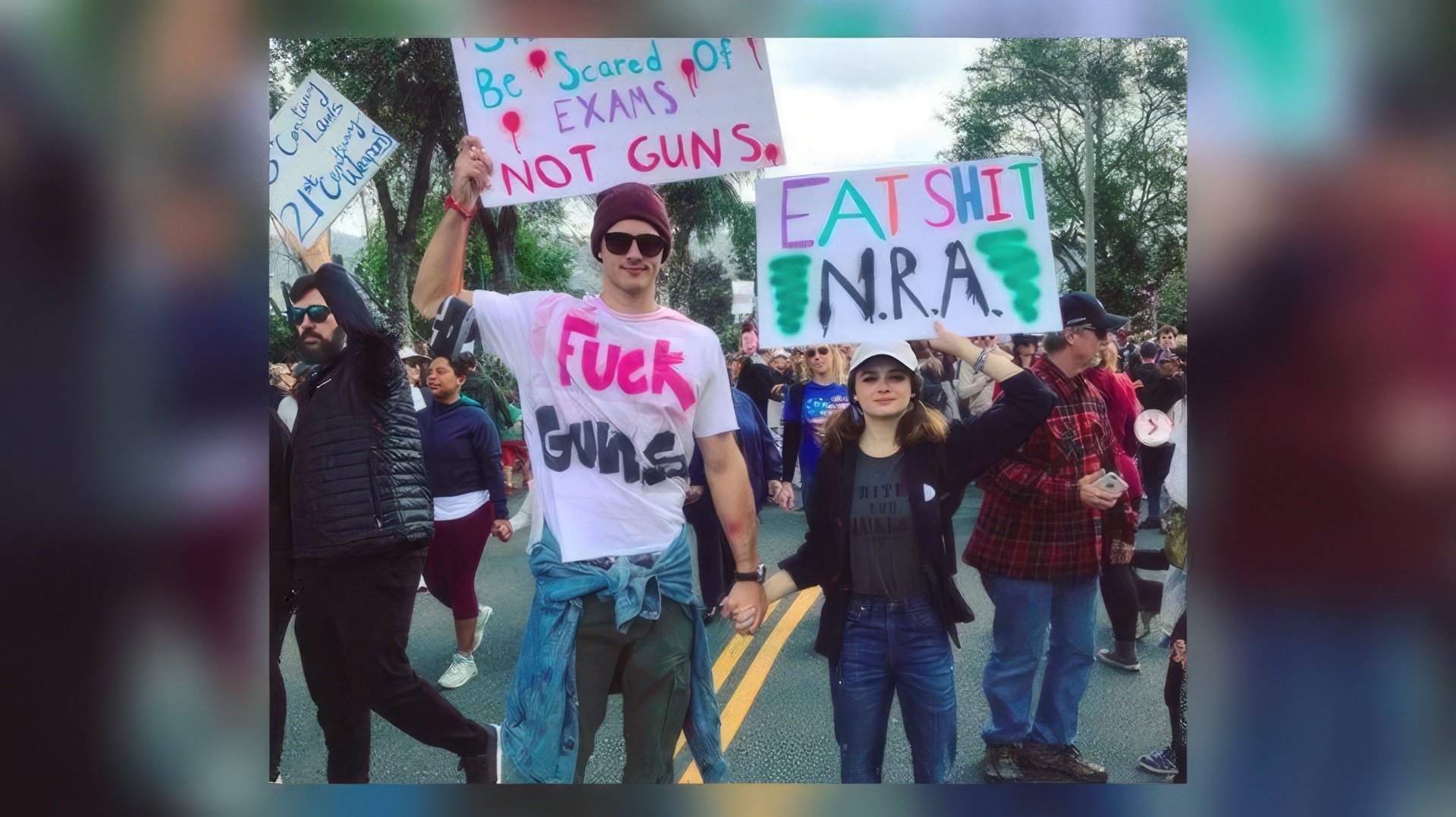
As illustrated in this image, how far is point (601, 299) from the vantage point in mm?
3078

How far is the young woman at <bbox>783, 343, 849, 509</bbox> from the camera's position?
313 cm

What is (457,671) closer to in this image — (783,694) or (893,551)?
(783,694)

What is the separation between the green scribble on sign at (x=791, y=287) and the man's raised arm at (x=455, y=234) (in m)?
0.91

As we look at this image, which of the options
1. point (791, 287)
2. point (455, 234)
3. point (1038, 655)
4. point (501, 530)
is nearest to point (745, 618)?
point (501, 530)

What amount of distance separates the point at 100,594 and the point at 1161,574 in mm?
3547

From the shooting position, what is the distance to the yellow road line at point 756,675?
3.08 meters

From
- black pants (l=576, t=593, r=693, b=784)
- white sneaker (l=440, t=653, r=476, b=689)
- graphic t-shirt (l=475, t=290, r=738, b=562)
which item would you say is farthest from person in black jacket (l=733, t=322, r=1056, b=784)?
white sneaker (l=440, t=653, r=476, b=689)

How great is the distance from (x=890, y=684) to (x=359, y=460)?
5.81 feet

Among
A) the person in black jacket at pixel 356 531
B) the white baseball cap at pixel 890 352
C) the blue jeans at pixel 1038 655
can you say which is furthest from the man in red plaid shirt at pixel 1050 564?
the person in black jacket at pixel 356 531

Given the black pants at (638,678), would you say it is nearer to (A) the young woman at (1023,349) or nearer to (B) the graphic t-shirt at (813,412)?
(B) the graphic t-shirt at (813,412)

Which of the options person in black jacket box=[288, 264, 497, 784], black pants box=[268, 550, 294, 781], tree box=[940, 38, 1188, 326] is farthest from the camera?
black pants box=[268, 550, 294, 781]

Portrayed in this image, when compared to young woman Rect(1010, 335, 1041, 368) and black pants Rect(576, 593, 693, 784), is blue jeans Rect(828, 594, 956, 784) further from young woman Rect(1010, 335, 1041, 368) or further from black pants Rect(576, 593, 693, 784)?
young woman Rect(1010, 335, 1041, 368)

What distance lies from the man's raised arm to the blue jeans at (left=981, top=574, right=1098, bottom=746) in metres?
1.84

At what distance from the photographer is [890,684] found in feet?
10.2
